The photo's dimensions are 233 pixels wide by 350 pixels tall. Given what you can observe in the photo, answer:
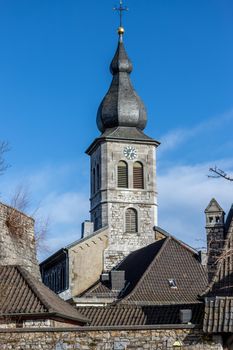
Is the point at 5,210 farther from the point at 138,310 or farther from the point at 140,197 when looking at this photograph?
the point at 140,197

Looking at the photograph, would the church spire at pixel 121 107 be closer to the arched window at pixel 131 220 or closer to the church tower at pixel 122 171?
the church tower at pixel 122 171

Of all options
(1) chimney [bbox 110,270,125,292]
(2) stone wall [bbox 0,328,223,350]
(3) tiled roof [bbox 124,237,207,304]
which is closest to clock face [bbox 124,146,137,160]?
(3) tiled roof [bbox 124,237,207,304]

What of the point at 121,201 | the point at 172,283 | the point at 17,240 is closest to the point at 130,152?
the point at 121,201

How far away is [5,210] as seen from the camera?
2520 cm

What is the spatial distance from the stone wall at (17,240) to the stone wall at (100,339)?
22.4 ft

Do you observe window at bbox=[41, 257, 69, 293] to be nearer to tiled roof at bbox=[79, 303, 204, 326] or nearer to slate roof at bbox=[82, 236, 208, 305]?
slate roof at bbox=[82, 236, 208, 305]

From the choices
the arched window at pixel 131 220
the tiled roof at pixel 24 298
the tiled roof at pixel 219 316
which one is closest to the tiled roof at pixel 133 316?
the tiled roof at pixel 24 298

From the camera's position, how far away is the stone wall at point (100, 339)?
17.8 m

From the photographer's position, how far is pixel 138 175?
55.6 meters

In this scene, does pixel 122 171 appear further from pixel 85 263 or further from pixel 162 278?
pixel 162 278

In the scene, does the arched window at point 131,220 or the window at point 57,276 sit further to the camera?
the arched window at point 131,220

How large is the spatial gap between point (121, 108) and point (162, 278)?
65.6 feet

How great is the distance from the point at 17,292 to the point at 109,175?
32918 mm

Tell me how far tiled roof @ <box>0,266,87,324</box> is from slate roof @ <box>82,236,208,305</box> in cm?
→ 1359
